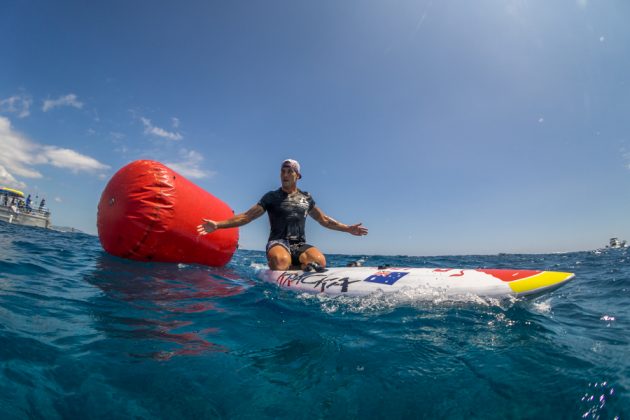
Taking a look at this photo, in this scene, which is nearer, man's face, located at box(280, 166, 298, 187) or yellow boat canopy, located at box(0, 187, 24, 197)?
man's face, located at box(280, 166, 298, 187)

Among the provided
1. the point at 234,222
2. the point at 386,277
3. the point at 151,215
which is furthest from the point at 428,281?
the point at 151,215

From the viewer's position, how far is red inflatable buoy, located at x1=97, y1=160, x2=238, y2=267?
5.46 meters

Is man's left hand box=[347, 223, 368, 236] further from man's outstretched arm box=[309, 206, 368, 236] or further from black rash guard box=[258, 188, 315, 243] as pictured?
black rash guard box=[258, 188, 315, 243]

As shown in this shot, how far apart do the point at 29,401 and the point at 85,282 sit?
315 cm

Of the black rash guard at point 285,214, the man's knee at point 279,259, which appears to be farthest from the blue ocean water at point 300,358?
the black rash guard at point 285,214

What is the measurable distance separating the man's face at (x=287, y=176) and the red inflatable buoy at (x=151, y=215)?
1815mm

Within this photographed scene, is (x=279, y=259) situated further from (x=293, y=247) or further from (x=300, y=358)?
(x=300, y=358)

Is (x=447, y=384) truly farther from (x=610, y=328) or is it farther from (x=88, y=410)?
(x=610, y=328)

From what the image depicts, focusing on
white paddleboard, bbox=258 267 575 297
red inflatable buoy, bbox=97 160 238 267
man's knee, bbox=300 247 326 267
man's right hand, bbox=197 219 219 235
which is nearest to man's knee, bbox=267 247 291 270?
man's knee, bbox=300 247 326 267

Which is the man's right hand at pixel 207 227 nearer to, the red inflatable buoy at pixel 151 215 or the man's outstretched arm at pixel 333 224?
the red inflatable buoy at pixel 151 215

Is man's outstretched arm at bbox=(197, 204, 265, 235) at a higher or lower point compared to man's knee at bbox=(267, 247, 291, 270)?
higher

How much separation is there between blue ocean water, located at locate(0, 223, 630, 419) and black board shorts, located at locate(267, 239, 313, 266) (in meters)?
1.97

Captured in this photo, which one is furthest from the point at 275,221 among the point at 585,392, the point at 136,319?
A: the point at 585,392

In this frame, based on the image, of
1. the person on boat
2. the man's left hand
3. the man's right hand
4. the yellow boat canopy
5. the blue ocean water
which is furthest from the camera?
the yellow boat canopy
